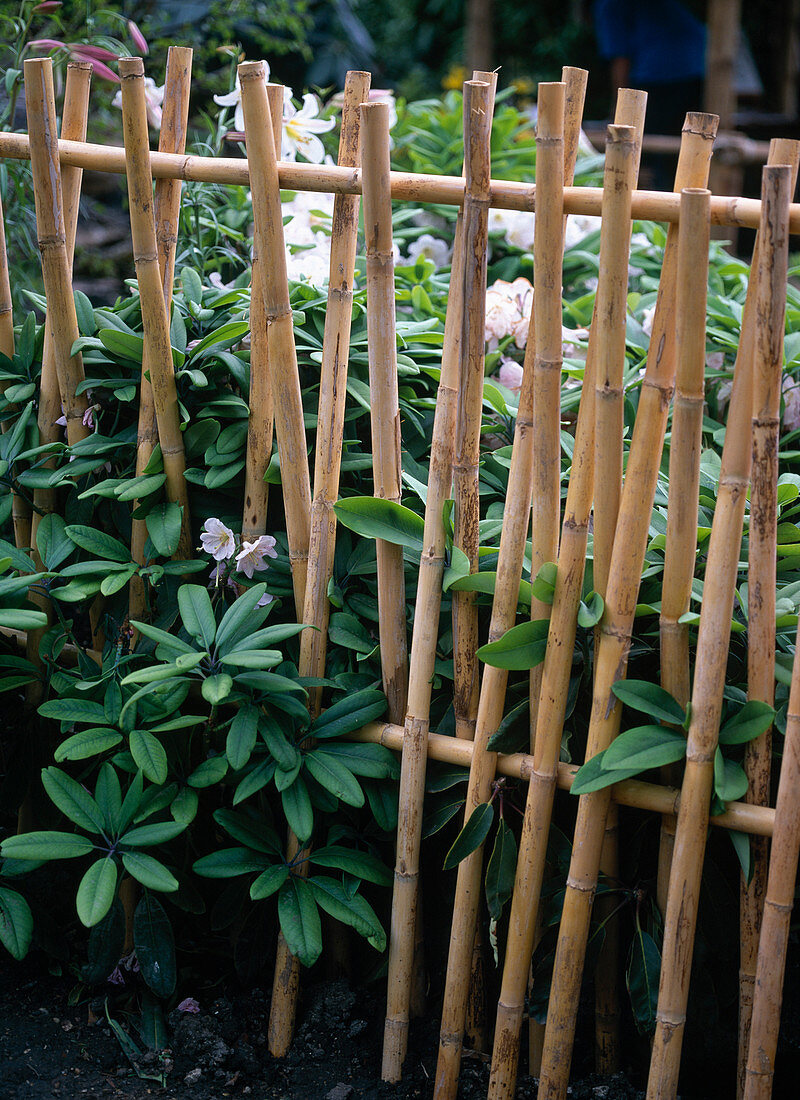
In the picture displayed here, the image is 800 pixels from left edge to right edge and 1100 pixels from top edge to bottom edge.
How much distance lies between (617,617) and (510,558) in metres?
0.15

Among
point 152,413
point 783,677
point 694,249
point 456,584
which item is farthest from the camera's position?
point 152,413

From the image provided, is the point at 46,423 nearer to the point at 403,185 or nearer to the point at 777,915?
the point at 403,185

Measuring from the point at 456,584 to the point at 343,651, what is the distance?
0.24 metres

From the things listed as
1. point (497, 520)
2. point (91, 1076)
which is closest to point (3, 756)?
point (91, 1076)

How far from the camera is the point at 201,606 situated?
3.89ft

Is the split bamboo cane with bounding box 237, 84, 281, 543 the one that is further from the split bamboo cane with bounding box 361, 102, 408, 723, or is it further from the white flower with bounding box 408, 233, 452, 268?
the white flower with bounding box 408, 233, 452, 268

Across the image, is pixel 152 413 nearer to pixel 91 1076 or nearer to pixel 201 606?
pixel 201 606

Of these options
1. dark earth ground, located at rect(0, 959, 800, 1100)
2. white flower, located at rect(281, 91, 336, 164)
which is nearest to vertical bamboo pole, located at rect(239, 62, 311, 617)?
white flower, located at rect(281, 91, 336, 164)

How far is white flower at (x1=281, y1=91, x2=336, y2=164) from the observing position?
1.64 m

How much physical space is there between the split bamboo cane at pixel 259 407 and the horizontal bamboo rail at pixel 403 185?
0.09 metres

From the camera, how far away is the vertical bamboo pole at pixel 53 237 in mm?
1198

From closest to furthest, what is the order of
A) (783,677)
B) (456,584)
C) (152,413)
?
1. (783,677)
2. (456,584)
3. (152,413)

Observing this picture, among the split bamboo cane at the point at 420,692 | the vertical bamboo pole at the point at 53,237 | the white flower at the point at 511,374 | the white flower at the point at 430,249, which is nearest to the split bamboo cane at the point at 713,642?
the split bamboo cane at the point at 420,692

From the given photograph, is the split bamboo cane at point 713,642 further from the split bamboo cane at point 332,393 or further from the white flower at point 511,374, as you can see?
the white flower at point 511,374
